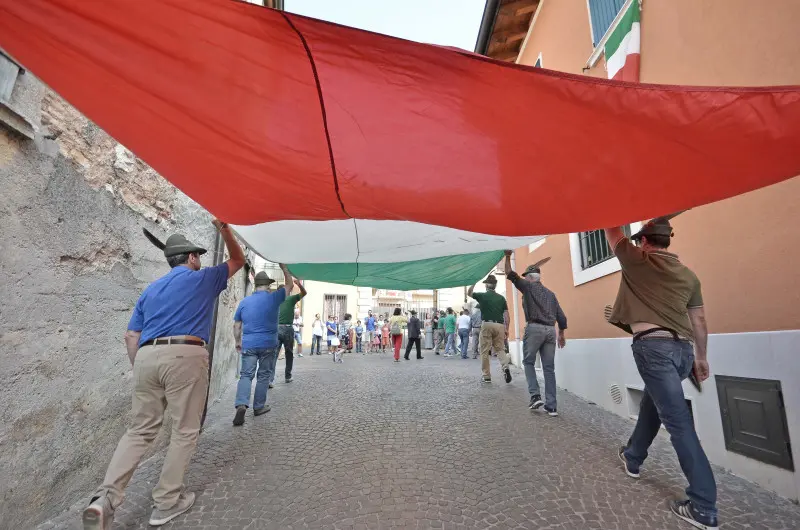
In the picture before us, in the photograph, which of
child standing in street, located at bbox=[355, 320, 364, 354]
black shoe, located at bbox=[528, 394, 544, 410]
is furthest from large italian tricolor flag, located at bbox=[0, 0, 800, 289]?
child standing in street, located at bbox=[355, 320, 364, 354]

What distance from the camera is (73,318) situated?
2.69 m

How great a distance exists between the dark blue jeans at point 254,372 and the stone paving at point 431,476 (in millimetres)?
286

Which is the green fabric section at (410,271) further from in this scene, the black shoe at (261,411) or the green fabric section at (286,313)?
the black shoe at (261,411)

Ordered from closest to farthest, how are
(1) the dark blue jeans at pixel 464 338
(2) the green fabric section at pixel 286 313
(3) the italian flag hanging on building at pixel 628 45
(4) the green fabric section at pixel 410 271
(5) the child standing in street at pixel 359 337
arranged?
1. (3) the italian flag hanging on building at pixel 628 45
2. (4) the green fabric section at pixel 410 271
3. (2) the green fabric section at pixel 286 313
4. (1) the dark blue jeans at pixel 464 338
5. (5) the child standing in street at pixel 359 337

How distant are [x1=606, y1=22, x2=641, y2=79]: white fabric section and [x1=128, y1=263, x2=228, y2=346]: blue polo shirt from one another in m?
5.12

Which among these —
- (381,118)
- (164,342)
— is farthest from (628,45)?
(164,342)

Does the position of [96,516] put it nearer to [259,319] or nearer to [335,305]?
[259,319]

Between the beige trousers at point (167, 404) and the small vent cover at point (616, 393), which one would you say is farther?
the small vent cover at point (616, 393)

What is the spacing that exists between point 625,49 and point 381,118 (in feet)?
14.0

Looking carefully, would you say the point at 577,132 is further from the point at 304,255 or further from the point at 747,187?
the point at 304,255

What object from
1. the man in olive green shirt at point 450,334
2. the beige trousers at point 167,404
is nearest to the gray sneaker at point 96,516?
the beige trousers at point 167,404

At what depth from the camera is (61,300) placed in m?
2.60

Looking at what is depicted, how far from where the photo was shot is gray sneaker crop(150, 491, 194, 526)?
2414 mm

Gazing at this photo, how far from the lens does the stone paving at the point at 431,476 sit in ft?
8.05
